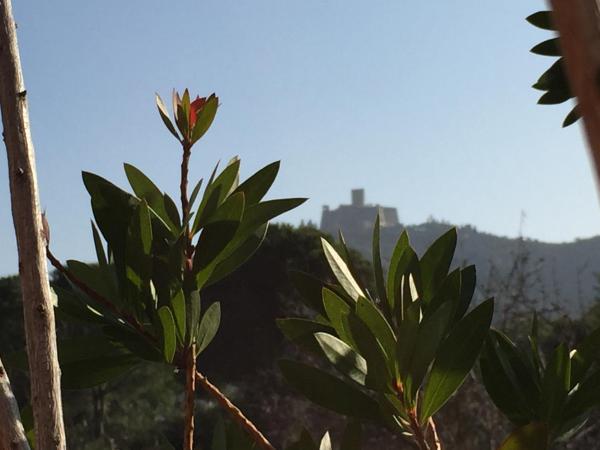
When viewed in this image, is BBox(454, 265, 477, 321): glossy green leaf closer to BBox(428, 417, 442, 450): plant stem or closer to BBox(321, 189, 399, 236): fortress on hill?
BBox(428, 417, 442, 450): plant stem

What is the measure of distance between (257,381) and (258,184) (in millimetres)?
11486

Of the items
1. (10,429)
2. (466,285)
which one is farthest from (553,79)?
(10,429)

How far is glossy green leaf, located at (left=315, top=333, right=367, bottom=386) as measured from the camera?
0.73 meters

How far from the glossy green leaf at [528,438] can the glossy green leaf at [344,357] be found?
0.14 meters

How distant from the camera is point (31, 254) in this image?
0.73m

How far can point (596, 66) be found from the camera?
0.67ft

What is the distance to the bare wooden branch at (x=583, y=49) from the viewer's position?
0.20m

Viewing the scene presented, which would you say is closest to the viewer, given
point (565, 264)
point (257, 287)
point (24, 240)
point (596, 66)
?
point (596, 66)

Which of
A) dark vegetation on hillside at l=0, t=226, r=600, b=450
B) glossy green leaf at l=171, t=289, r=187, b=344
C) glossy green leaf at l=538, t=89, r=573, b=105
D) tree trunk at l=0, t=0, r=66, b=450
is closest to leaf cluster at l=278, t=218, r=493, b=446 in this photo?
glossy green leaf at l=171, t=289, r=187, b=344

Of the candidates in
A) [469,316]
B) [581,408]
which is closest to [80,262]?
[469,316]

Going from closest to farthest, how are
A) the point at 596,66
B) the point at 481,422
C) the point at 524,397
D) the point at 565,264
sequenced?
the point at 596,66 → the point at 524,397 → the point at 481,422 → the point at 565,264

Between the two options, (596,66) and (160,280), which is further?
(160,280)

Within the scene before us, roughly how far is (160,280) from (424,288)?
261mm

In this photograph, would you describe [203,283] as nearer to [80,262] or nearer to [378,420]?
[80,262]
